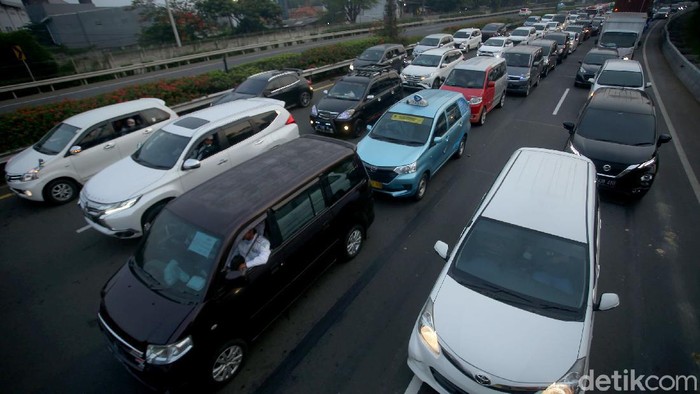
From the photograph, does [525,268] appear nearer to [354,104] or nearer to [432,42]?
[354,104]

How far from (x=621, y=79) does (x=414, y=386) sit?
13.2 m

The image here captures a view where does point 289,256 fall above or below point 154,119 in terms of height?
below

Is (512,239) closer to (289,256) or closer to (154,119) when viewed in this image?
(289,256)

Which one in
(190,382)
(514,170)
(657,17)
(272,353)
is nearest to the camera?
(190,382)

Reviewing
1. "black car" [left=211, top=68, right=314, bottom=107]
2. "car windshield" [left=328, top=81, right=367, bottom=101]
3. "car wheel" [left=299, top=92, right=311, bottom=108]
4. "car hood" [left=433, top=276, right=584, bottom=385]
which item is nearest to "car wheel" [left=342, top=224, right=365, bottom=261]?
"car hood" [left=433, top=276, right=584, bottom=385]

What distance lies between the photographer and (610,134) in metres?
7.65

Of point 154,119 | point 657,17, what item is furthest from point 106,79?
point 657,17

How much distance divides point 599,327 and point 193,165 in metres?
7.38

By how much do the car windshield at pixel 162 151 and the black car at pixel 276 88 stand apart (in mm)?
5515

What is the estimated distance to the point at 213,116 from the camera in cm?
777

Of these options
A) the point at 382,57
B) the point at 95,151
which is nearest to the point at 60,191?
the point at 95,151

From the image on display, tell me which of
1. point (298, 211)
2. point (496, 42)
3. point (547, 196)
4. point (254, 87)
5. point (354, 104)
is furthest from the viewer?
point (496, 42)

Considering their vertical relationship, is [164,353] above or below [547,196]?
below

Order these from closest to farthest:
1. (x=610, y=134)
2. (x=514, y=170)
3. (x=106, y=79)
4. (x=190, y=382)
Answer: (x=190, y=382)
(x=514, y=170)
(x=610, y=134)
(x=106, y=79)
